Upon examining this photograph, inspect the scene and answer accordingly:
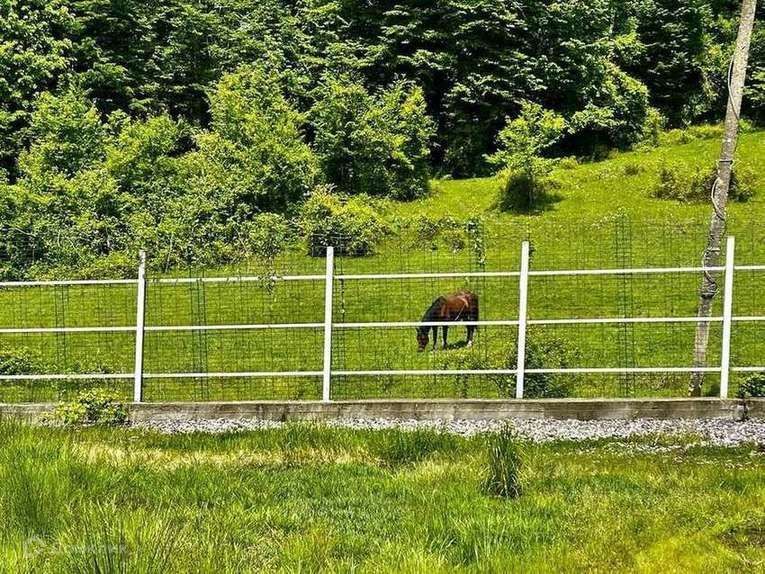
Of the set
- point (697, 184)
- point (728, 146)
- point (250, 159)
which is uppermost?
point (250, 159)

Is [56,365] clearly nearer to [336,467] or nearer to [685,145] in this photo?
[336,467]

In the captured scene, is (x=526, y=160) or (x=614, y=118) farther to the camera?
(x=614, y=118)

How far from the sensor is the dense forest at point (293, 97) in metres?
28.0

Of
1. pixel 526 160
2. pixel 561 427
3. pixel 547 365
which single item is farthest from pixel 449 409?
pixel 526 160

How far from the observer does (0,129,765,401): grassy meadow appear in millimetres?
11836

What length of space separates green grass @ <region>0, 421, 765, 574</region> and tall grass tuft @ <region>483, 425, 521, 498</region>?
88mm

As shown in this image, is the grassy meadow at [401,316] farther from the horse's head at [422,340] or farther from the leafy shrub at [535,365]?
the horse's head at [422,340]

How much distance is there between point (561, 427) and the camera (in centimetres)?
790

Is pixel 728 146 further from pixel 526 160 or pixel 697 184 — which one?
pixel 526 160

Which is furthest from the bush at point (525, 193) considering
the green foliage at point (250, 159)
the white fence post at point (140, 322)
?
the white fence post at point (140, 322)

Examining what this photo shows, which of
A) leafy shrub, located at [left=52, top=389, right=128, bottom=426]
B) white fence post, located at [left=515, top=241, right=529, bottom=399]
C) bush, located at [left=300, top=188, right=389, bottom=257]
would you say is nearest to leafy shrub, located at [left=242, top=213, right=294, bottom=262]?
bush, located at [left=300, top=188, right=389, bottom=257]

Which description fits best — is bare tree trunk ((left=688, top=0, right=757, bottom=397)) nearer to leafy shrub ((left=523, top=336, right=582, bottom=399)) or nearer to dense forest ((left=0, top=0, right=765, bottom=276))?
leafy shrub ((left=523, top=336, right=582, bottom=399))

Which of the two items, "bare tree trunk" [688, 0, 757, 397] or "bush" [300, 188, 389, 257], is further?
"bush" [300, 188, 389, 257]

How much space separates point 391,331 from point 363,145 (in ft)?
54.6
